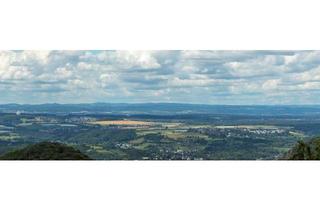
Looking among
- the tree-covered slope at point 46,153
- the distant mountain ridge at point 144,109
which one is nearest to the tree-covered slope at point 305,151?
the distant mountain ridge at point 144,109

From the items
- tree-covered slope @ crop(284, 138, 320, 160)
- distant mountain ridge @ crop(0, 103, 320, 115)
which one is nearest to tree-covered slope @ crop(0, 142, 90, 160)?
distant mountain ridge @ crop(0, 103, 320, 115)

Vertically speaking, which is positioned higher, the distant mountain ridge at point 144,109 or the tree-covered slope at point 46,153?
the distant mountain ridge at point 144,109

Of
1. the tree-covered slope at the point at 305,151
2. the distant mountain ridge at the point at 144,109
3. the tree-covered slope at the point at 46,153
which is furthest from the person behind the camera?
the distant mountain ridge at the point at 144,109

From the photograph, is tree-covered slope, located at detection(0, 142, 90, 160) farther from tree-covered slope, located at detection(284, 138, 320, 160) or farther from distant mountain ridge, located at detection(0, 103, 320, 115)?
tree-covered slope, located at detection(284, 138, 320, 160)

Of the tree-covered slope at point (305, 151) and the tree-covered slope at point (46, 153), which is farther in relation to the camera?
the tree-covered slope at point (305, 151)

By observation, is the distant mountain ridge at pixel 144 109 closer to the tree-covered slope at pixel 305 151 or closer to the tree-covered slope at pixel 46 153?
the tree-covered slope at pixel 305 151
